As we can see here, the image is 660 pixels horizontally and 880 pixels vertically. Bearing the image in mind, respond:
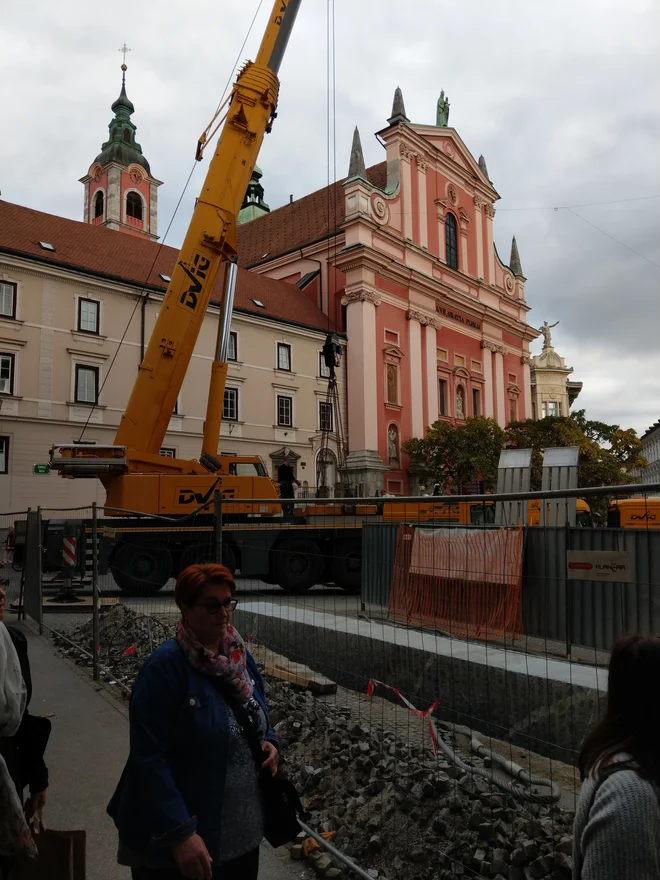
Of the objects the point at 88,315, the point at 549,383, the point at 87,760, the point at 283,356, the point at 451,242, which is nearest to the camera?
the point at 87,760

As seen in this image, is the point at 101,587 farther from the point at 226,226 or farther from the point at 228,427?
the point at 228,427

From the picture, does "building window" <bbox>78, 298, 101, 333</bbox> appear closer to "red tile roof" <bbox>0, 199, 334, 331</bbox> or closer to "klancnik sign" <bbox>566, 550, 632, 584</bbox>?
"red tile roof" <bbox>0, 199, 334, 331</bbox>

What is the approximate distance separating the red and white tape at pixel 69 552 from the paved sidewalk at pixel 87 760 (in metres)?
5.11

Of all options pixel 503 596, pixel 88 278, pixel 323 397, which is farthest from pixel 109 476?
pixel 323 397

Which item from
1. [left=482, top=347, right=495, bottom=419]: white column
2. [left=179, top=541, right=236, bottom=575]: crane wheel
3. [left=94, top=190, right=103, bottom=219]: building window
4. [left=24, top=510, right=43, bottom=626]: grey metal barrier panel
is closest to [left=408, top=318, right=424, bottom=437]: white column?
[left=482, top=347, right=495, bottom=419]: white column

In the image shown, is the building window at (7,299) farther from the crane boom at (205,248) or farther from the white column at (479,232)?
the white column at (479,232)

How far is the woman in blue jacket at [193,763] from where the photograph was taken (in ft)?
7.34

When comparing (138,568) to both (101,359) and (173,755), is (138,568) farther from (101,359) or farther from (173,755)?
(101,359)

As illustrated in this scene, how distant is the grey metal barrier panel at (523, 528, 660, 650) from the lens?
3.18 meters

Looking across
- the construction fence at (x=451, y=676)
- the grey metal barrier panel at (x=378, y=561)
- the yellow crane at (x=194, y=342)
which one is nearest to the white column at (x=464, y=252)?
the yellow crane at (x=194, y=342)

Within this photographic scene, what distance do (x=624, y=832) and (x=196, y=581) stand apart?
1558 millimetres

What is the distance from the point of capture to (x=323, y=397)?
1486 inches

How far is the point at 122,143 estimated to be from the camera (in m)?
56.2

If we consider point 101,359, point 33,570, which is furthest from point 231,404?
point 33,570
